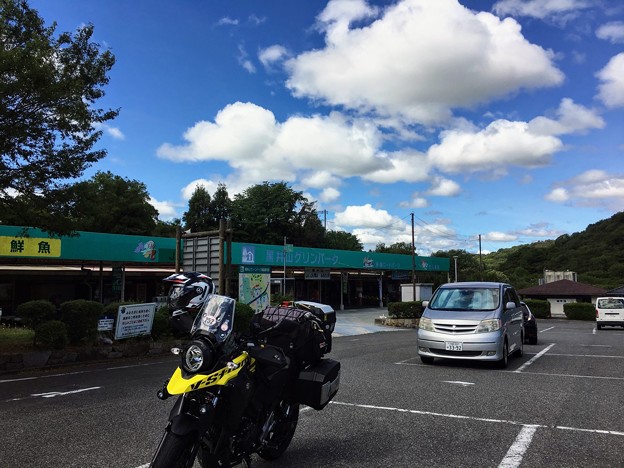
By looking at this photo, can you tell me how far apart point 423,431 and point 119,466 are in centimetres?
309

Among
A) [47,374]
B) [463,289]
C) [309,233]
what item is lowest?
[47,374]

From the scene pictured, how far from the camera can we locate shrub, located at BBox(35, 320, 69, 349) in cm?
1117

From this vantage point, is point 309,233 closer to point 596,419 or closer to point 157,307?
point 157,307

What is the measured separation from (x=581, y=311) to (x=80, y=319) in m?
39.9

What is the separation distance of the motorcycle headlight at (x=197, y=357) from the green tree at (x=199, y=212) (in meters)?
50.6

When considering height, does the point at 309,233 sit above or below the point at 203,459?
above

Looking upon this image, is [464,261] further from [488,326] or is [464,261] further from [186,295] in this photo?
[186,295]

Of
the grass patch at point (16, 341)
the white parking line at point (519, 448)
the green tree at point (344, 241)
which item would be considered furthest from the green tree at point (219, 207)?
the white parking line at point (519, 448)

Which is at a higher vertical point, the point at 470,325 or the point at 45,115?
the point at 45,115

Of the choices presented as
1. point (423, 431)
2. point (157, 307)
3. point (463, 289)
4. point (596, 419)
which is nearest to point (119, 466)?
point (423, 431)

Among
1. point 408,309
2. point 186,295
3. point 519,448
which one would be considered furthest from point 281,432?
point 408,309

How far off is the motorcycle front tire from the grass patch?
9713mm

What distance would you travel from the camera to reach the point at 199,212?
176 ft

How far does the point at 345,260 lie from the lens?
3422cm
